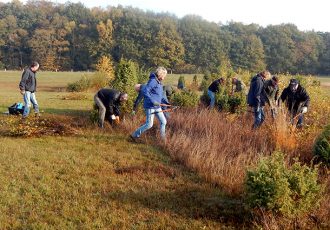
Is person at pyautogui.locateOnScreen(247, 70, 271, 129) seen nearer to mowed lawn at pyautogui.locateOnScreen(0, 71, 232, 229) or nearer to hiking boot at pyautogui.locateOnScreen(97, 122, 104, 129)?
mowed lawn at pyautogui.locateOnScreen(0, 71, 232, 229)

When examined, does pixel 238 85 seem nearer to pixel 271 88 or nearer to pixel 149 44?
pixel 271 88

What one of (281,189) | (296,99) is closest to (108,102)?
(296,99)

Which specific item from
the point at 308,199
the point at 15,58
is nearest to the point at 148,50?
the point at 15,58

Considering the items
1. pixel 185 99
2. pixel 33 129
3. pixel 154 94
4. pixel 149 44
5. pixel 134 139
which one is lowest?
pixel 134 139

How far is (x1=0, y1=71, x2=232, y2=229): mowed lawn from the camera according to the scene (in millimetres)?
4312

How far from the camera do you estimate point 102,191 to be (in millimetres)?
5195

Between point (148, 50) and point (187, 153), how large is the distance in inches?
2531

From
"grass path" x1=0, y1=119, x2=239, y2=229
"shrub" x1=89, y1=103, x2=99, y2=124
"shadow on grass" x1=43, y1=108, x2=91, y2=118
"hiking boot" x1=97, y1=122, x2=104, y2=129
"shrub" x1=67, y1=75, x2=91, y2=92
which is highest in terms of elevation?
"shrub" x1=89, y1=103, x2=99, y2=124

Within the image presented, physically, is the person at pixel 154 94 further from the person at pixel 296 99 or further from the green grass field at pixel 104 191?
the person at pixel 296 99

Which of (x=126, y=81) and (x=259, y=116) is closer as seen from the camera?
(x=259, y=116)

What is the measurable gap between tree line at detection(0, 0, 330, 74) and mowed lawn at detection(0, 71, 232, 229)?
199 feet

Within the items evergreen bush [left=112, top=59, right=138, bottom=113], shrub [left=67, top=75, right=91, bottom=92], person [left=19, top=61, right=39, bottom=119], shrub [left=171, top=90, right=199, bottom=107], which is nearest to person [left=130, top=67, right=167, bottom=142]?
evergreen bush [left=112, top=59, right=138, bottom=113]

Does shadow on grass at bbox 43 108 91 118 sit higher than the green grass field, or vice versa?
the green grass field

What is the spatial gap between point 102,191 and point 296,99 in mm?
5675
